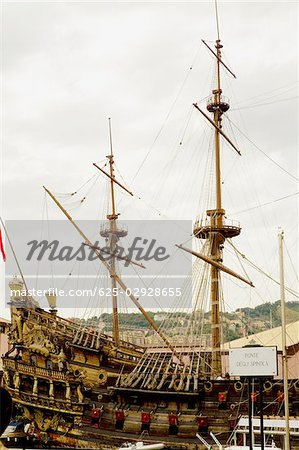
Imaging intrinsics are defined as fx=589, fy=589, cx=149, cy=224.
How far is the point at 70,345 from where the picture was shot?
1165 inches

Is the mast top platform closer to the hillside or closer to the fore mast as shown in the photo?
the fore mast

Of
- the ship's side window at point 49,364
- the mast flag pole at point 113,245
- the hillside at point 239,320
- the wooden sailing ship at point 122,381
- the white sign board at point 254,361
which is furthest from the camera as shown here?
the hillside at point 239,320

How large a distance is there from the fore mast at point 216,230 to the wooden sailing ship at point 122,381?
0.17ft

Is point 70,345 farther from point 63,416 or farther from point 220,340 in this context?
point 220,340

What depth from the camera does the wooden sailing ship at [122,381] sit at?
23.5 metres

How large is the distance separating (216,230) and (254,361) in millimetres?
15559

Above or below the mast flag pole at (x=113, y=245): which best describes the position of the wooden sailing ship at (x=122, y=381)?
below

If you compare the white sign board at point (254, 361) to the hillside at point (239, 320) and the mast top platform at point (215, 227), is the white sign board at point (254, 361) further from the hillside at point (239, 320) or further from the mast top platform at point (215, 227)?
the hillside at point (239, 320)

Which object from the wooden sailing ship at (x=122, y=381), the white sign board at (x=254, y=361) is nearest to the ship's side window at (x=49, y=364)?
the wooden sailing ship at (x=122, y=381)

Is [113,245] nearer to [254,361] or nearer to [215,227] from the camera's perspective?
[215,227]

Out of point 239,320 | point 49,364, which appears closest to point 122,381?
point 49,364

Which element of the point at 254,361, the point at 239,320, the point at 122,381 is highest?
the point at 239,320

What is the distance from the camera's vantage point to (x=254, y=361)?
48.4ft

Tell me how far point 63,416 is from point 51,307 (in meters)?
6.98
